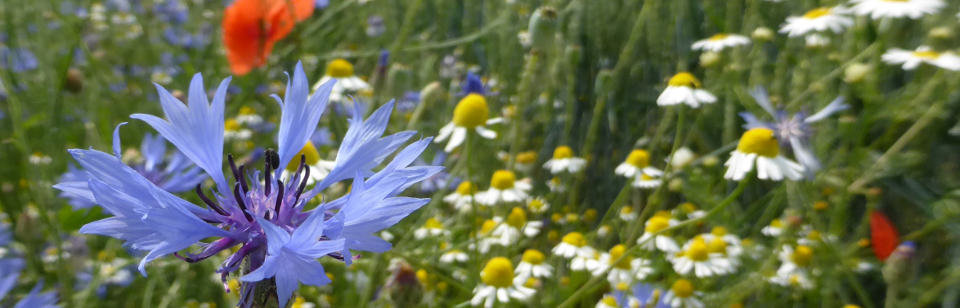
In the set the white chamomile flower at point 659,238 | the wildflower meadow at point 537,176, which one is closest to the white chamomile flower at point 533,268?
the wildflower meadow at point 537,176

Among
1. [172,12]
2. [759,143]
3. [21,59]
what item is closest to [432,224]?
[759,143]

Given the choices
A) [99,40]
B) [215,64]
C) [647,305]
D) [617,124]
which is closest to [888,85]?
[617,124]

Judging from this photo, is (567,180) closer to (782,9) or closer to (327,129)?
(327,129)

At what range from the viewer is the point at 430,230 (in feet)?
2.75

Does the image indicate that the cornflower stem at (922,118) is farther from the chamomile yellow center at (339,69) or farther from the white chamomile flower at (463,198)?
the chamomile yellow center at (339,69)

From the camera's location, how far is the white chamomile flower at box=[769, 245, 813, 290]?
78 centimetres

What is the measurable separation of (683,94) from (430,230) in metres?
0.31

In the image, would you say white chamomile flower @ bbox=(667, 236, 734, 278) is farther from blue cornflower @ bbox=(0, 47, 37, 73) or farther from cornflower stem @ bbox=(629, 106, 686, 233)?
blue cornflower @ bbox=(0, 47, 37, 73)

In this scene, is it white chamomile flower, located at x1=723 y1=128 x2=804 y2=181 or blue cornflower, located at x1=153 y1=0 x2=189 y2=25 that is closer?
white chamomile flower, located at x1=723 y1=128 x2=804 y2=181

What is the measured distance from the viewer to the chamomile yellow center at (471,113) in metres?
0.74

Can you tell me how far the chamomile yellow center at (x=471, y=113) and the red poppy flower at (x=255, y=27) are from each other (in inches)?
8.3

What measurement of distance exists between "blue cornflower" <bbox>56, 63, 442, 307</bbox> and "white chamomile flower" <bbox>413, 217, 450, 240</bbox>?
0.46 metres

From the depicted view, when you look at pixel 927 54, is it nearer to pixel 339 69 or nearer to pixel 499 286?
pixel 499 286

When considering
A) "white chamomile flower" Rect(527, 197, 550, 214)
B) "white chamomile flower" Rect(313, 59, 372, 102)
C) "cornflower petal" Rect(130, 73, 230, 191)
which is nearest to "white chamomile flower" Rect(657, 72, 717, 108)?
"white chamomile flower" Rect(527, 197, 550, 214)
